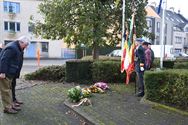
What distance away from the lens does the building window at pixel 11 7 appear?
54366mm

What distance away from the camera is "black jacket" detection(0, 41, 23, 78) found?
860 cm

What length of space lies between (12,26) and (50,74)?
133 feet

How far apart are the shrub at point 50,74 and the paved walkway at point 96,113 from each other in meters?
4.38

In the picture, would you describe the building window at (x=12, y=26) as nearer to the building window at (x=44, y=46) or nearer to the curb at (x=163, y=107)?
the building window at (x=44, y=46)

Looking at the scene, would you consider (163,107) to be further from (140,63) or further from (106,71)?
(106,71)

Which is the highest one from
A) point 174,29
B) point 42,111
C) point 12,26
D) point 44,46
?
point 174,29

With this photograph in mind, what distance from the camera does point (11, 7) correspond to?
54.9m

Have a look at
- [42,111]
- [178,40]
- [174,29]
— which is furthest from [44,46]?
[42,111]

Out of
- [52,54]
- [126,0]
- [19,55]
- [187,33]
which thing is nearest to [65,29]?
[126,0]

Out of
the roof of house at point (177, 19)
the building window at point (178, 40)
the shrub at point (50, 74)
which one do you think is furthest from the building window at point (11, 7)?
the building window at point (178, 40)

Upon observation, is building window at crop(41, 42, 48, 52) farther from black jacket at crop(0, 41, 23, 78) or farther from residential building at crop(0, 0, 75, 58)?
black jacket at crop(0, 41, 23, 78)

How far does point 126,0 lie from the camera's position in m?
18.8

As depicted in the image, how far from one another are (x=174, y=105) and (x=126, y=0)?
1051cm

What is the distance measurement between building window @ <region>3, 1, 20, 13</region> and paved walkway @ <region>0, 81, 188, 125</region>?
1763 inches
